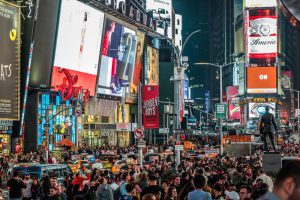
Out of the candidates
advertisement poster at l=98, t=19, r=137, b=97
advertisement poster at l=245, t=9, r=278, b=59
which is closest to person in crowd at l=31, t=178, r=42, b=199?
advertisement poster at l=98, t=19, r=137, b=97

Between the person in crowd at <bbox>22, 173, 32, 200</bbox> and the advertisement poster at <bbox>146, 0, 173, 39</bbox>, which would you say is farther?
the advertisement poster at <bbox>146, 0, 173, 39</bbox>

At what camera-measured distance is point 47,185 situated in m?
19.8

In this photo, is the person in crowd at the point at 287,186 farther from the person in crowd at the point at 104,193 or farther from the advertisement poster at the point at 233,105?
the advertisement poster at the point at 233,105

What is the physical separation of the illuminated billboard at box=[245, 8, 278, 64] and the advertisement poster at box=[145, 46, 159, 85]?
35278 millimetres

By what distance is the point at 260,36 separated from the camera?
138 metres

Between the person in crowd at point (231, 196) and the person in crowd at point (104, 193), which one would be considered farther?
the person in crowd at point (104, 193)

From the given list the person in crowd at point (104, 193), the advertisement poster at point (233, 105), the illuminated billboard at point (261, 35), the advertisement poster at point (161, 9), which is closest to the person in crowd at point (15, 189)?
the person in crowd at point (104, 193)

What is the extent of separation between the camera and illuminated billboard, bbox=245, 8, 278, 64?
448ft

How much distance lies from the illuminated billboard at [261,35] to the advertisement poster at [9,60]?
91885mm

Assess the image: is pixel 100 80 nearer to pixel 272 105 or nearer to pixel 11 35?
pixel 11 35

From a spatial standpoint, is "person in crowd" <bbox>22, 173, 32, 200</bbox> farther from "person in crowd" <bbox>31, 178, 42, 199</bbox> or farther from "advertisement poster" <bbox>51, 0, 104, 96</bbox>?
"advertisement poster" <bbox>51, 0, 104, 96</bbox>

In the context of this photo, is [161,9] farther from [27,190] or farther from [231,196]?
[231,196]

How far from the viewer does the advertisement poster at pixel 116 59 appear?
77812 mm

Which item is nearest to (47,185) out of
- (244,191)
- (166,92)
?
(244,191)
